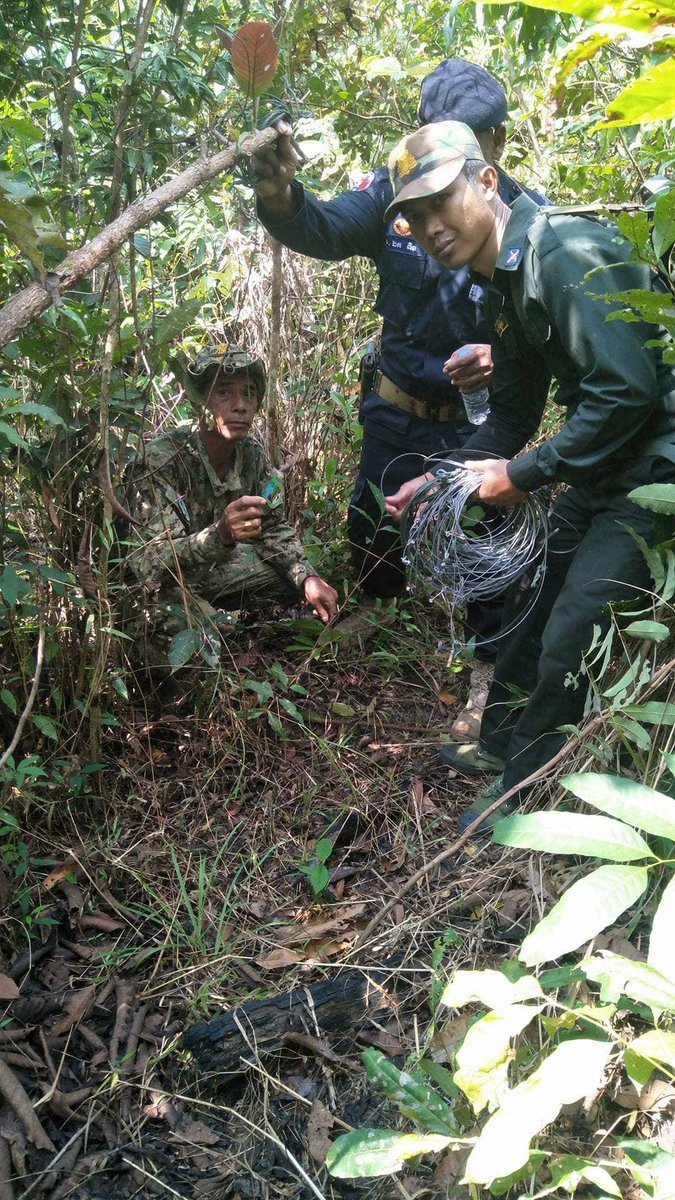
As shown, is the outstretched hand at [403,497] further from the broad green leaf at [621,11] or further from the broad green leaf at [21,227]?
the broad green leaf at [621,11]

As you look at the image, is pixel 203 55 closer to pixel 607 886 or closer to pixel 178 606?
pixel 178 606

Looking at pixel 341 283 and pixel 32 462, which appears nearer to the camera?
pixel 32 462

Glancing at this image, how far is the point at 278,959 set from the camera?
2.88 meters

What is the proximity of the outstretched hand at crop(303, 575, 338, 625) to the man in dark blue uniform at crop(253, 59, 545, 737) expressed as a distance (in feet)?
0.64

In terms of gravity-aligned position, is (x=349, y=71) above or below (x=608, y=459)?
above

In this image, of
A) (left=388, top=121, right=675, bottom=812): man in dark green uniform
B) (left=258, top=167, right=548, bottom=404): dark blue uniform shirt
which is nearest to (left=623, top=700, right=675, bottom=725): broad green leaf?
(left=388, top=121, right=675, bottom=812): man in dark green uniform

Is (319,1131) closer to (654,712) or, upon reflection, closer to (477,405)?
(654,712)

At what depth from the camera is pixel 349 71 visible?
5031 mm

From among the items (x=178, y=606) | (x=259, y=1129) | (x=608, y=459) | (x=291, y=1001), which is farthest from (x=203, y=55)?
(x=259, y=1129)

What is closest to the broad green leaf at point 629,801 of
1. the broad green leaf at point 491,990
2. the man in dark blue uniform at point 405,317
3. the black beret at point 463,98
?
the broad green leaf at point 491,990

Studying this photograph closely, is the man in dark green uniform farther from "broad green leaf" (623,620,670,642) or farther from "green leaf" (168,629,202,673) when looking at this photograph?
"green leaf" (168,629,202,673)

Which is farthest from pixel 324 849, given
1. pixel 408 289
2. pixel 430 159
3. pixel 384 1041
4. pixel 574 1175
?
pixel 408 289

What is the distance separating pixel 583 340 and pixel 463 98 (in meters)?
1.78

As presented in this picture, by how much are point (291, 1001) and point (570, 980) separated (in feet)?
3.30
